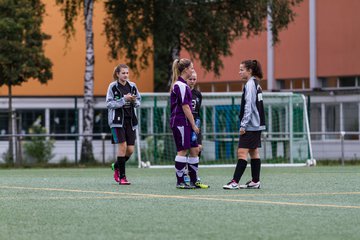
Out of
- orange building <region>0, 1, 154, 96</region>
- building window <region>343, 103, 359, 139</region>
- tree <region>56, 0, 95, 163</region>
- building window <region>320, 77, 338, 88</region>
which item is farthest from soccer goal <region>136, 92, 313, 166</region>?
orange building <region>0, 1, 154, 96</region>

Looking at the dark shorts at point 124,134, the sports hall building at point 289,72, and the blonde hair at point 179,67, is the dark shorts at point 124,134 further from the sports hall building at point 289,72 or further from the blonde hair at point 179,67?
the sports hall building at point 289,72

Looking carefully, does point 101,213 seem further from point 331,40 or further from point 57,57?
point 57,57

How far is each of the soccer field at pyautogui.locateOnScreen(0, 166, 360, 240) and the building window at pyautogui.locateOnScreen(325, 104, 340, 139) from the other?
82.9ft

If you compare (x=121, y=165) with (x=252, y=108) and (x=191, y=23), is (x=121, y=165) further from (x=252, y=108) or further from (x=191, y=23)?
(x=191, y=23)

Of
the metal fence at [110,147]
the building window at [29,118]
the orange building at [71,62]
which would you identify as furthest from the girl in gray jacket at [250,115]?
the orange building at [71,62]

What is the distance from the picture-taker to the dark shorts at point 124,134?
50.3 ft

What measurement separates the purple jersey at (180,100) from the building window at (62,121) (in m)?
22.7

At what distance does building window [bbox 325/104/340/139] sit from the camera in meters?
39.3

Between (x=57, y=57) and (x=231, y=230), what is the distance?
41676mm

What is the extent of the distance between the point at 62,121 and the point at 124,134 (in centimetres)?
2403

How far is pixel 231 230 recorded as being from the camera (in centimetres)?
Answer: 823

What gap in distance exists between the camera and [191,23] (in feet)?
117

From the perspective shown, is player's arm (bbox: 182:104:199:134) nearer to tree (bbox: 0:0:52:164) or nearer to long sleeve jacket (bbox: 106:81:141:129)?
long sleeve jacket (bbox: 106:81:141:129)

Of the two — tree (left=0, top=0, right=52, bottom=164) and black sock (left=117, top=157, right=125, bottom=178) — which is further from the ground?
tree (left=0, top=0, right=52, bottom=164)
